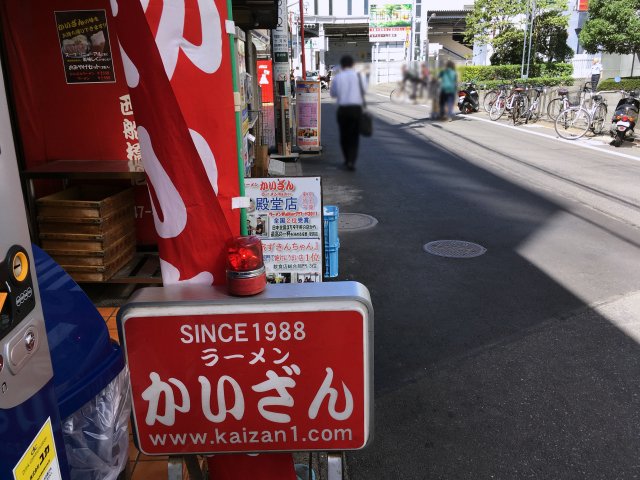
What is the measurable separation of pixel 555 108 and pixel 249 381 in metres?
5.24

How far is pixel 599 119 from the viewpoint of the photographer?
14.7m

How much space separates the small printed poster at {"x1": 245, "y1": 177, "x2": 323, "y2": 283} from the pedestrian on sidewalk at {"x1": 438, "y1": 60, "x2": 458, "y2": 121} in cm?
399

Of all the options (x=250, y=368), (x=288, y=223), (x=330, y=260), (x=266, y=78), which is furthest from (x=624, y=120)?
(x=250, y=368)

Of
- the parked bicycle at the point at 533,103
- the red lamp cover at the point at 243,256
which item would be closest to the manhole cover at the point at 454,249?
the parked bicycle at the point at 533,103

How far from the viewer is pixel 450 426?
3.72 meters

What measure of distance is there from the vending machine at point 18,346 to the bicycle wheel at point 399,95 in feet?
3.64

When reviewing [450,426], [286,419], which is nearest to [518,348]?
[450,426]

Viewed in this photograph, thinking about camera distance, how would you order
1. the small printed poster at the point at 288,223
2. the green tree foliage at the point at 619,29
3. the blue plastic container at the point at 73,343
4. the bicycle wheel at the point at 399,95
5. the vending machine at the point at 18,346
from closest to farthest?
the bicycle wheel at the point at 399,95, the vending machine at the point at 18,346, the blue plastic container at the point at 73,343, the small printed poster at the point at 288,223, the green tree foliage at the point at 619,29

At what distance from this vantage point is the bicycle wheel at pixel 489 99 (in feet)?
4.02

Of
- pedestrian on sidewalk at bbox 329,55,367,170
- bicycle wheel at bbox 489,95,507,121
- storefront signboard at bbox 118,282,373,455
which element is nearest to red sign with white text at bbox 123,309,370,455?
storefront signboard at bbox 118,282,373,455

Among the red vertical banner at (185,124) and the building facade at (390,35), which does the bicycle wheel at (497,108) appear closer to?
the building facade at (390,35)

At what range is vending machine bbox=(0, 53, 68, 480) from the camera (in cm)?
133

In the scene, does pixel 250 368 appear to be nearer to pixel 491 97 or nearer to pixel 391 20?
pixel 491 97

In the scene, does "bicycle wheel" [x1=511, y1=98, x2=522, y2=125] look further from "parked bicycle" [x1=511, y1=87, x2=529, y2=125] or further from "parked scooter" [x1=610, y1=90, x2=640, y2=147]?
"parked scooter" [x1=610, y1=90, x2=640, y2=147]
